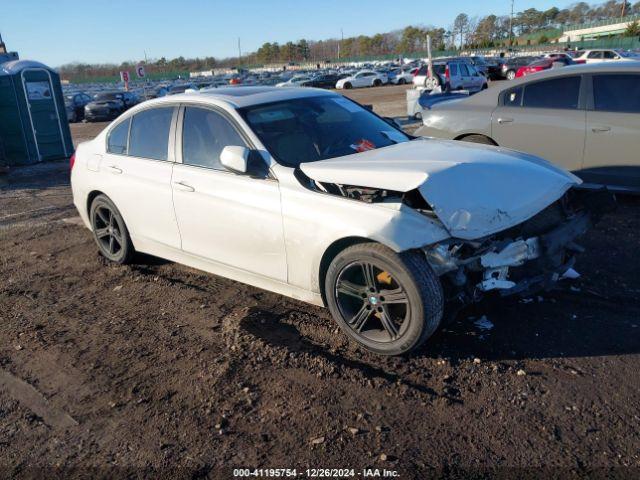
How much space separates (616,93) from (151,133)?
5084mm

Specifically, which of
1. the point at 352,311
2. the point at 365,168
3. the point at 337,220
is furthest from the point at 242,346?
the point at 365,168

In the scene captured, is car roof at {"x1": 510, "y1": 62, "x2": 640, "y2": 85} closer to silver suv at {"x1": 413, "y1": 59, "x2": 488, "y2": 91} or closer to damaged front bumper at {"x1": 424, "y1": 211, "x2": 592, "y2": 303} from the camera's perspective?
damaged front bumper at {"x1": 424, "y1": 211, "x2": 592, "y2": 303}

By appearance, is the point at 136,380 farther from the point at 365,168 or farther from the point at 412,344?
the point at 365,168

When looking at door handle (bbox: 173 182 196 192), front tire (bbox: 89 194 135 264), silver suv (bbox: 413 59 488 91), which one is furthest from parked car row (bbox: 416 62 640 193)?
silver suv (bbox: 413 59 488 91)

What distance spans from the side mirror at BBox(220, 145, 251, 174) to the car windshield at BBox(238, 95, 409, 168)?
0.83ft

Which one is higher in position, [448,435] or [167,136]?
[167,136]

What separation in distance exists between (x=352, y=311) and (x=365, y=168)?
958 mm

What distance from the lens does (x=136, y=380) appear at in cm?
354

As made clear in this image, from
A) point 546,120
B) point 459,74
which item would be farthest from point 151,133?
point 459,74

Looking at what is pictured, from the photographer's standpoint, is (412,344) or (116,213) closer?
(412,344)

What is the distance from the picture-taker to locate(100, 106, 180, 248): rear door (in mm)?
4801

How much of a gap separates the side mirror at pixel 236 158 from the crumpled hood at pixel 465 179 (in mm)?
408

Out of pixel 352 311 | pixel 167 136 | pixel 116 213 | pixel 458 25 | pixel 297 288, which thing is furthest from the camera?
pixel 458 25

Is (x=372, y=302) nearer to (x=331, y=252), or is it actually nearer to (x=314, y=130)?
(x=331, y=252)
